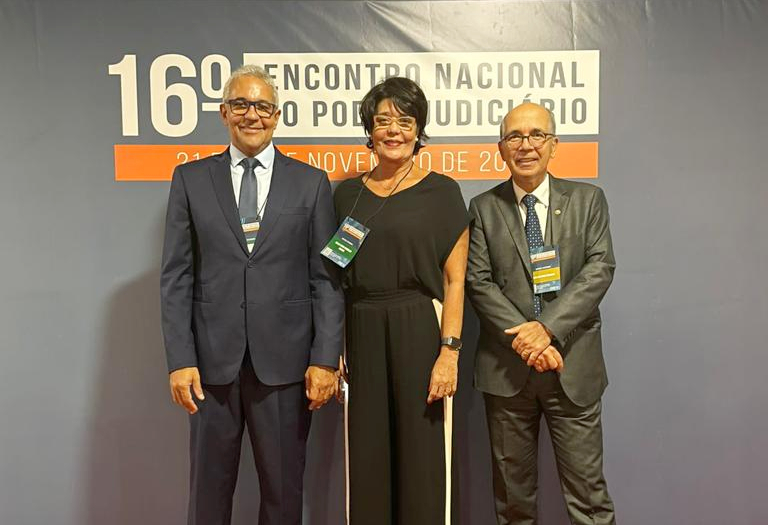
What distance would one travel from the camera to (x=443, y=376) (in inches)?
74.9

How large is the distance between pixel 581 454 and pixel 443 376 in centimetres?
56

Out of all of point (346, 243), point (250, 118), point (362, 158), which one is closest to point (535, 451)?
point (346, 243)

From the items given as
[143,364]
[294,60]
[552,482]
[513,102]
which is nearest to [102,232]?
[143,364]

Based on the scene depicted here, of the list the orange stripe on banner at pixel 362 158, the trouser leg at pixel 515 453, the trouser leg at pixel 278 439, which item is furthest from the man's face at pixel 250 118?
the trouser leg at pixel 515 453

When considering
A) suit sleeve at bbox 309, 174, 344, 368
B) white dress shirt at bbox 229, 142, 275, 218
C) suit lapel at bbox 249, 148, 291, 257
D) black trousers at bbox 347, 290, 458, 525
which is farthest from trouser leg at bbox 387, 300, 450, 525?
white dress shirt at bbox 229, 142, 275, 218

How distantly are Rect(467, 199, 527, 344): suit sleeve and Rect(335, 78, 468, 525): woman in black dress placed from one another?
78mm

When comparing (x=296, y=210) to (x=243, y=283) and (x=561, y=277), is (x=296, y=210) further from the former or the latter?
(x=561, y=277)

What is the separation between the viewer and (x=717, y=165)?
2521 mm

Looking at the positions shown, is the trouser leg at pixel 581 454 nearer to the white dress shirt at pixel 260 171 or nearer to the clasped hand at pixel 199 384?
the clasped hand at pixel 199 384

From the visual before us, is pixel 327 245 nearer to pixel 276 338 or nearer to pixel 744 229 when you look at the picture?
pixel 276 338

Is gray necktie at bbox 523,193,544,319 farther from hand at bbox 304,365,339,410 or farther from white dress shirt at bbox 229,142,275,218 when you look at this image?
white dress shirt at bbox 229,142,275,218

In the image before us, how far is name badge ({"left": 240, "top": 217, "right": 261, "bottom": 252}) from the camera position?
1872 millimetres

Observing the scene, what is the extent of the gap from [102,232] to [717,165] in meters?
2.63

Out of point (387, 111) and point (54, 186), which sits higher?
point (387, 111)
